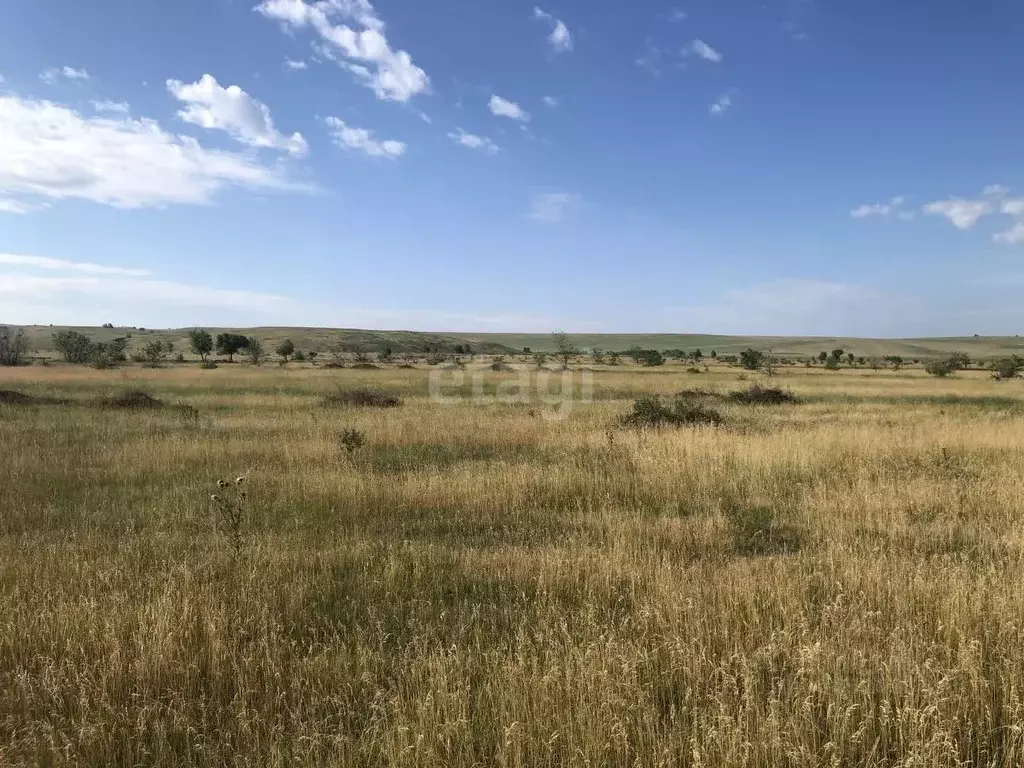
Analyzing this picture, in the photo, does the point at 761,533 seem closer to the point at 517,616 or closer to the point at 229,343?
the point at 517,616

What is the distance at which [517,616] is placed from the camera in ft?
15.3

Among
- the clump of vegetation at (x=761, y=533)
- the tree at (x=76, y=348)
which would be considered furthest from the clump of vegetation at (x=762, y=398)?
the tree at (x=76, y=348)

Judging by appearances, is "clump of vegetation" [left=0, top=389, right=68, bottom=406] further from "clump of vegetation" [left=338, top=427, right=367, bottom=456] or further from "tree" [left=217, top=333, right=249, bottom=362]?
"tree" [left=217, top=333, right=249, bottom=362]

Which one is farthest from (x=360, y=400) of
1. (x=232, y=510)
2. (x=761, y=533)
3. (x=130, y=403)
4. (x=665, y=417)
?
(x=761, y=533)

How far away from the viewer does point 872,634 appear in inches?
162

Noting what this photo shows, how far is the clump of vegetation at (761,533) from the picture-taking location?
663 centimetres

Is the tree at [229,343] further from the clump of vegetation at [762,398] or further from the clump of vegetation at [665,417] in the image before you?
the clump of vegetation at [665,417]

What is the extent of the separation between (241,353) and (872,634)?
11836 centimetres

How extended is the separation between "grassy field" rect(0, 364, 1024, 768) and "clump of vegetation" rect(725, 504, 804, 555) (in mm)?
58

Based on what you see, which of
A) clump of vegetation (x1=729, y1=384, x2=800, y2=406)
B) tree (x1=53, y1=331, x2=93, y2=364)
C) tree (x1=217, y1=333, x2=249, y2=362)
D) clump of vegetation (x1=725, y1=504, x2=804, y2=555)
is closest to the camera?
clump of vegetation (x1=725, y1=504, x2=804, y2=555)

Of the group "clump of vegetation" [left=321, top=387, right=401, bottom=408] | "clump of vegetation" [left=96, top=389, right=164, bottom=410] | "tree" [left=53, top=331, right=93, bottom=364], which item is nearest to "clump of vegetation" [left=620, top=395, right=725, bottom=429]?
"clump of vegetation" [left=321, top=387, right=401, bottom=408]

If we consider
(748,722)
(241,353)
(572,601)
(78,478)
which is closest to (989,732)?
(748,722)

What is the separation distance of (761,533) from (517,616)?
12.9 ft

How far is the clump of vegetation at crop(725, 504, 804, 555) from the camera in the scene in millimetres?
6629
